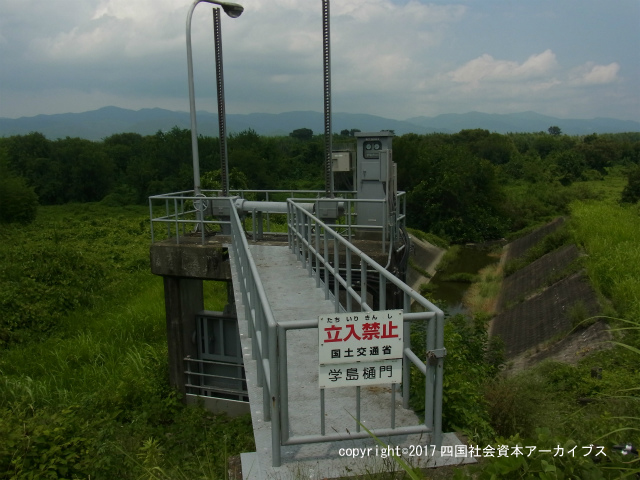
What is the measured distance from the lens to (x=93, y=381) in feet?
37.4

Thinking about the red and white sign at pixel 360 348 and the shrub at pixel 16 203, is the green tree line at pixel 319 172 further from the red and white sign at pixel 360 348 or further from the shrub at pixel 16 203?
the red and white sign at pixel 360 348

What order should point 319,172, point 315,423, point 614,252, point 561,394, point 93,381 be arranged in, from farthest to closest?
point 319,172 → point 614,252 → point 93,381 → point 561,394 → point 315,423

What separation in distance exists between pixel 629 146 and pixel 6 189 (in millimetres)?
60126

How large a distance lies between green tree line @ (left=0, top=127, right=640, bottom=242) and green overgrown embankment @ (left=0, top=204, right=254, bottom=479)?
2029 centimetres

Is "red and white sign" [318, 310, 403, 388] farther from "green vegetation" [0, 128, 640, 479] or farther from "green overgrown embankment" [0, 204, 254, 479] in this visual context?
"green overgrown embankment" [0, 204, 254, 479]

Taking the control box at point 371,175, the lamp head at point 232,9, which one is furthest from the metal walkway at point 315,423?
the lamp head at point 232,9

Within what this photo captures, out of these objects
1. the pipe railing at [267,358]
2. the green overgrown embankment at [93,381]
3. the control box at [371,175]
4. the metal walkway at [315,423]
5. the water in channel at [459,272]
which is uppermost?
the control box at [371,175]

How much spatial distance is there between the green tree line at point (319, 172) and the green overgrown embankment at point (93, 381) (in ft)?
66.6

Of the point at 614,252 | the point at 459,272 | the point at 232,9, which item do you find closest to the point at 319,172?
the point at 459,272

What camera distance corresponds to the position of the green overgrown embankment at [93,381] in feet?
18.8

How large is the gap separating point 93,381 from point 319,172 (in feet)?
140

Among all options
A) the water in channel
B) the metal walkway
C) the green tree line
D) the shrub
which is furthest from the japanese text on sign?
the shrub

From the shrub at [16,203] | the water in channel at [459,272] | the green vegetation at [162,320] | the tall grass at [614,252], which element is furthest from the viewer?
the shrub at [16,203]

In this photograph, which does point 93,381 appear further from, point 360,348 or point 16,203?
point 16,203
